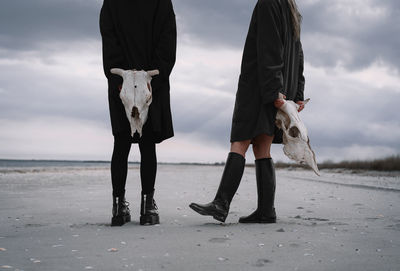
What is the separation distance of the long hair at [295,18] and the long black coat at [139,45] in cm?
103

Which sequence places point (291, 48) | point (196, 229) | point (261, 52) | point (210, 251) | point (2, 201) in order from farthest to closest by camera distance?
point (2, 201), point (291, 48), point (261, 52), point (196, 229), point (210, 251)

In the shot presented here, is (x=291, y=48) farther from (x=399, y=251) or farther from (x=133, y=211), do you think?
(x=133, y=211)

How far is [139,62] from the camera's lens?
3484 millimetres

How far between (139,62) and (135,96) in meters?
0.35

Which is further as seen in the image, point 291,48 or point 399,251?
point 291,48

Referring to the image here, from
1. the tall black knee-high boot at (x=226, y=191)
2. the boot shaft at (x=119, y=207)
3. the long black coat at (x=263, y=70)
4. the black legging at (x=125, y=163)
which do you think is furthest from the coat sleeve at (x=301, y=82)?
the boot shaft at (x=119, y=207)

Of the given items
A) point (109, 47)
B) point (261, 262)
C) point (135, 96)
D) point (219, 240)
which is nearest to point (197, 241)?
point (219, 240)

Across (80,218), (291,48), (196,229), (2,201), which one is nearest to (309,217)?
(196,229)

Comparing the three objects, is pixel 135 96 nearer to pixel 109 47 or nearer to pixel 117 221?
pixel 109 47

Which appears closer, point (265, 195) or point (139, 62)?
point (139, 62)

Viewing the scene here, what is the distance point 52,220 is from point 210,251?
192 cm

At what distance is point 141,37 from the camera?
3453mm

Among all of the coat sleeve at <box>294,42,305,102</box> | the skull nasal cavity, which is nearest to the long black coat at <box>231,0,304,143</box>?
the coat sleeve at <box>294,42,305,102</box>

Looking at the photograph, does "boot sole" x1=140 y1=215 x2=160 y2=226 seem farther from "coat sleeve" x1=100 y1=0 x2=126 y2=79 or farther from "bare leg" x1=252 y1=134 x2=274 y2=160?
"coat sleeve" x1=100 y1=0 x2=126 y2=79
